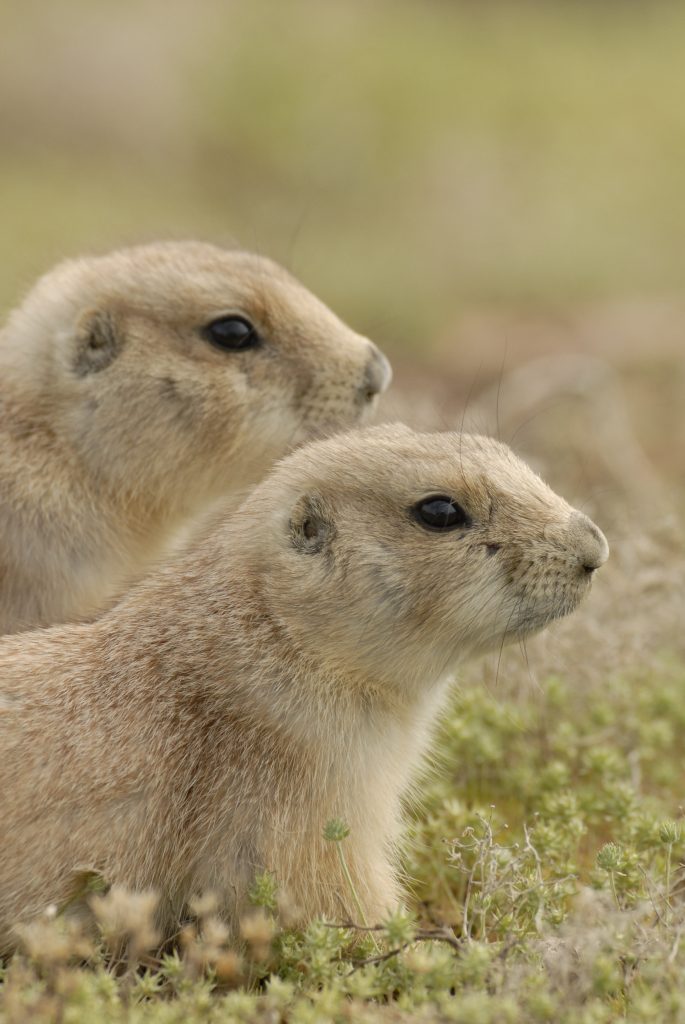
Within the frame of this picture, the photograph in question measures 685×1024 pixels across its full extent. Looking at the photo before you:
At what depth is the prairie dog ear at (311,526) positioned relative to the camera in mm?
4957

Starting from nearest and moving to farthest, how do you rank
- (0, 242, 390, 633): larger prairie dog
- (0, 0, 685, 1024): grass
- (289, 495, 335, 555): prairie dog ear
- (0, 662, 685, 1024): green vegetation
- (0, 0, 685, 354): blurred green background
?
(0, 662, 685, 1024): green vegetation, (0, 0, 685, 1024): grass, (289, 495, 335, 555): prairie dog ear, (0, 242, 390, 633): larger prairie dog, (0, 0, 685, 354): blurred green background

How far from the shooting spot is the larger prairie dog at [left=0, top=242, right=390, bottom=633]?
20.2ft

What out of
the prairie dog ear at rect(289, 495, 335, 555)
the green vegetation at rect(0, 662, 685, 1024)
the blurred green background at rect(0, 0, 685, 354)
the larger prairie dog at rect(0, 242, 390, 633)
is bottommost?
the green vegetation at rect(0, 662, 685, 1024)

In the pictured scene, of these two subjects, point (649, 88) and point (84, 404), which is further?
point (649, 88)

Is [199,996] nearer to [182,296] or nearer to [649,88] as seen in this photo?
[182,296]

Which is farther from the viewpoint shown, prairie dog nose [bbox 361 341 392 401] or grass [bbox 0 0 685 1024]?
prairie dog nose [bbox 361 341 392 401]

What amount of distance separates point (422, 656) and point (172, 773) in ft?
3.17

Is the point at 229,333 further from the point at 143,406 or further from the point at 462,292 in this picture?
the point at 462,292

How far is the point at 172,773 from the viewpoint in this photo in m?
4.68

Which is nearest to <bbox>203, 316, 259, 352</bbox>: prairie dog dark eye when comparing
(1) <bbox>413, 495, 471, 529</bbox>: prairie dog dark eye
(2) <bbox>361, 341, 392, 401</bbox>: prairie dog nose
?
(2) <bbox>361, 341, 392, 401</bbox>: prairie dog nose

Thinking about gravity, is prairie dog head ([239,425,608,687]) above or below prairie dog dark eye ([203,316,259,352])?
below

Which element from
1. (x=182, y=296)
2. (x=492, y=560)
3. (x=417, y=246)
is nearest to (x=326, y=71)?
(x=417, y=246)

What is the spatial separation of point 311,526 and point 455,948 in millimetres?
1556

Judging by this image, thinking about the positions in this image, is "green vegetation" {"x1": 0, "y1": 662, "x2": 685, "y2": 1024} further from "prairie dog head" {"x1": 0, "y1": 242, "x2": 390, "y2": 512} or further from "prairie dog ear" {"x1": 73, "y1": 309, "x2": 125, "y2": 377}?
"prairie dog ear" {"x1": 73, "y1": 309, "x2": 125, "y2": 377}
